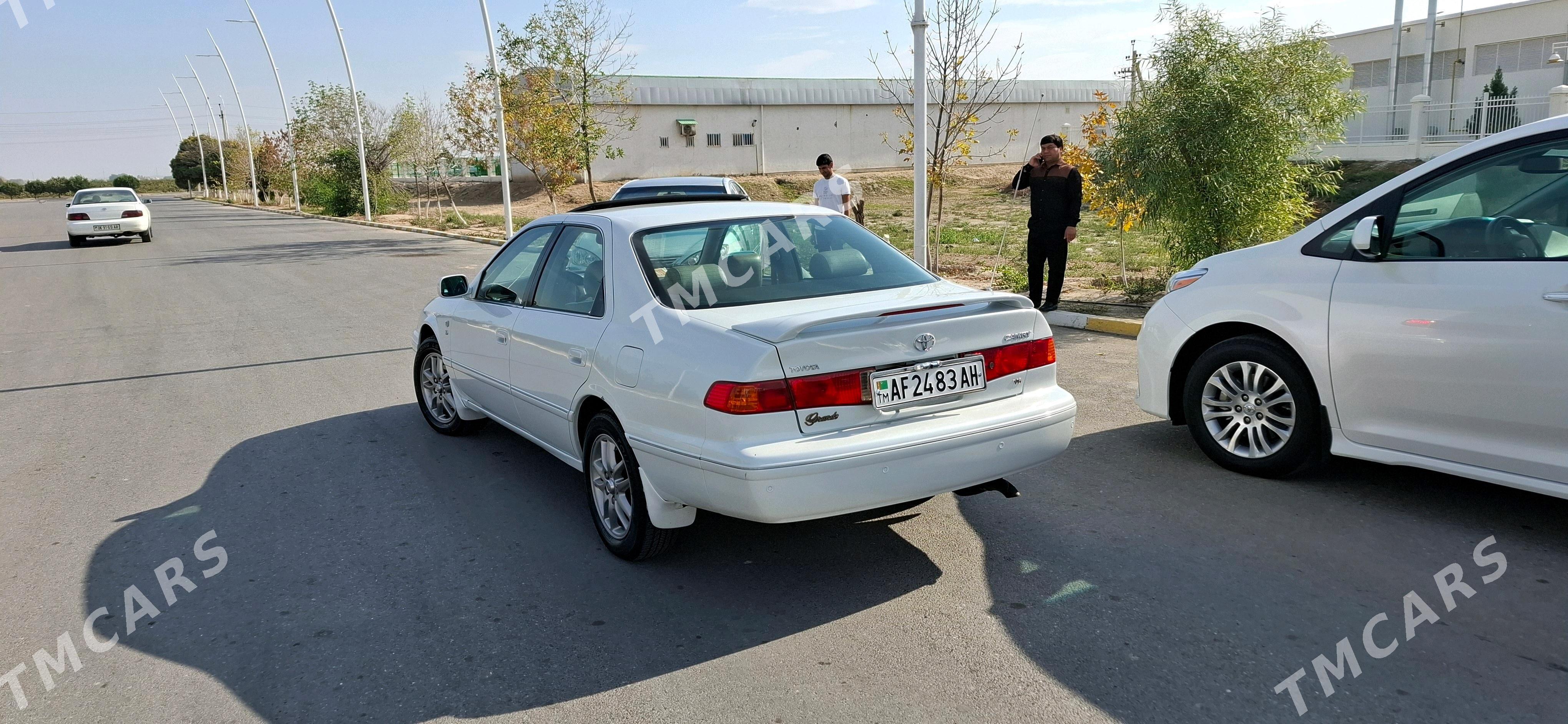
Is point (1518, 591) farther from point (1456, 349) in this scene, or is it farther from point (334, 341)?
point (334, 341)

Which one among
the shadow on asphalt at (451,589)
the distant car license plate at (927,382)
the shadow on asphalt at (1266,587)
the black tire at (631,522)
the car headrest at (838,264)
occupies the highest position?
the car headrest at (838,264)

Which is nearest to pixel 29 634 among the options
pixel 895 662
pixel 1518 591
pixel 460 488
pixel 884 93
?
pixel 460 488

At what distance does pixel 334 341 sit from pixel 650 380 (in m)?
7.56

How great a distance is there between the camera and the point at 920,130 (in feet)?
35.2

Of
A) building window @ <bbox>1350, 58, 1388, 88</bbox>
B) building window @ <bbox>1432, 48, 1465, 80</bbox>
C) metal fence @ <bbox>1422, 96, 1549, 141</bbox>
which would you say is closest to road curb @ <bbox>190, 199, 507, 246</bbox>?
metal fence @ <bbox>1422, 96, 1549, 141</bbox>

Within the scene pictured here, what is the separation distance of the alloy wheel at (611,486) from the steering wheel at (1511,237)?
147 inches

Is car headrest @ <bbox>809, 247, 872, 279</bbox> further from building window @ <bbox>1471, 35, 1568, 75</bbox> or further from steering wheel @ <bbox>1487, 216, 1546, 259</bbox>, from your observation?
building window @ <bbox>1471, 35, 1568, 75</bbox>

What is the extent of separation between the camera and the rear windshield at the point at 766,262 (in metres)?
4.42

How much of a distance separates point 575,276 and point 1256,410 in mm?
3406

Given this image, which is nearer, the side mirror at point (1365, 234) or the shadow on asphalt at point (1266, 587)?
the shadow on asphalt at point (1266, 587)

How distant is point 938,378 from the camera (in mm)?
3945

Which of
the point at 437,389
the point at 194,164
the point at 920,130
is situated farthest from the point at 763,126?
the point at 194,164

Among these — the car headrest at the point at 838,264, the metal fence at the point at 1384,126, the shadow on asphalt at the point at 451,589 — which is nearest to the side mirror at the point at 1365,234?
the car headrest at the point at 838,264

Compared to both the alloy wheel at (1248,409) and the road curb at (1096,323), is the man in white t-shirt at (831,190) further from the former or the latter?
the alloy wheel at (1248,409)
